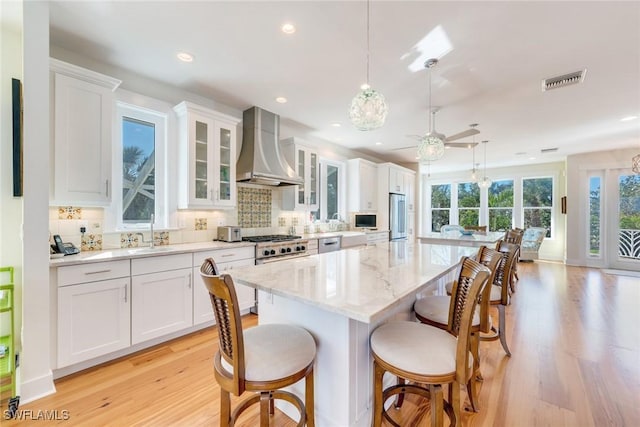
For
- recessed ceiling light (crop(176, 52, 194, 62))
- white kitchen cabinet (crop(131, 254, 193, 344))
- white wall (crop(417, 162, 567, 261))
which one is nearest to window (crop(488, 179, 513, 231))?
white wall (crop(417, 162, 567, 261))

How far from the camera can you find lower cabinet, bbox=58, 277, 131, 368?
6.48 feet

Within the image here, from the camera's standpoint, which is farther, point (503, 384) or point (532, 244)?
point (532, 244)

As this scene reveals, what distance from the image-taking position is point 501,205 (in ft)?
26.5

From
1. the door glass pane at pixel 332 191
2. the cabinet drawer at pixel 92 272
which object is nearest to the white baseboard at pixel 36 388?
the cabinet drawer at pixel 92 272

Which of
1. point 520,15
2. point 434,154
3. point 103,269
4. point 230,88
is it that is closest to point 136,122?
point 230,88

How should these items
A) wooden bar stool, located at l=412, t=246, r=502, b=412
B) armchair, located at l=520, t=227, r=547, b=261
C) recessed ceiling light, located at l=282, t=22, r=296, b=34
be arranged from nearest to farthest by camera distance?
wooden bar stool, located at l=412, t=246, r=502, b=412 → recessed ceiling light, located at l=282, t=22, r=296, b=34 → armchair, located at l=520, t=227, r=547, b=261

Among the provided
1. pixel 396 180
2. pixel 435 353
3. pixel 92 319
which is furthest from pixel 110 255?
pixel 396 180

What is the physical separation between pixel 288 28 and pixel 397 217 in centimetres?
490

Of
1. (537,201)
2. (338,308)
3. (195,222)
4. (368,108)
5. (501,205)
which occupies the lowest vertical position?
(338,308)

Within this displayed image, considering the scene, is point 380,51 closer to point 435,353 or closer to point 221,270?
point 435,353

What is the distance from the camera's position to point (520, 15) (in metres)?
1.91

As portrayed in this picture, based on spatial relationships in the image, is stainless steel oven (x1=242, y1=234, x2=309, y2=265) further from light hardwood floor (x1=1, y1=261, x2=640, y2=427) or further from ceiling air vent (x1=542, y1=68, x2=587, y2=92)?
ceiling air vent (x1=542, y1=68, x2=587, y2=92)

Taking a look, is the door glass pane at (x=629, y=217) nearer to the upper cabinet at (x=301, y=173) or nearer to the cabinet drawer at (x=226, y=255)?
the upper cabinet at (x=301, y=173)

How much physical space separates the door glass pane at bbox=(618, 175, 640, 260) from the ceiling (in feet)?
10.7
